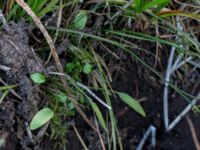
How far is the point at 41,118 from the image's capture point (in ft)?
3.68

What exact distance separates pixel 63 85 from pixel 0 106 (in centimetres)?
18

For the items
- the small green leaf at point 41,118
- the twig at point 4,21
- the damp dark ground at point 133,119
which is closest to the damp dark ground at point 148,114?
the damp dark ground at point 133,119

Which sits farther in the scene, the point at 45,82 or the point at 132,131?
the point at 132,131

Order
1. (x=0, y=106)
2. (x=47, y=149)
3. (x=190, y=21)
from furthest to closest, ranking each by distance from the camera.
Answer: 1. (x=190, y=21)
2. (x=47, y=149)
3. (x=0, y=106)

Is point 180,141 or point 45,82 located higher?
point 45,82

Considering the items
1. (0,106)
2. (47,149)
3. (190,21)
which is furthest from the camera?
(190,21)

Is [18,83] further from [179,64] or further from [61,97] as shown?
[179,64]

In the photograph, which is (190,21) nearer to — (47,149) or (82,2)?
(82,2)

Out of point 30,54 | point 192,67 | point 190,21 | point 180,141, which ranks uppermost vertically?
point 30,54

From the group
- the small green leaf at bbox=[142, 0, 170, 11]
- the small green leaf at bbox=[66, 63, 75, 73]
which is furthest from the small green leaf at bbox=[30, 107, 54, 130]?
the small green leaf at bbox=[142, 0, 170, 11]

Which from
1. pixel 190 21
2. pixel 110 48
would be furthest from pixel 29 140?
pixel 190 21

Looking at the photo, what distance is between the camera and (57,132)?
1.23 meters

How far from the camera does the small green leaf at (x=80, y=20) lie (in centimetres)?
121

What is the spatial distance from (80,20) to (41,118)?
0.31 m
